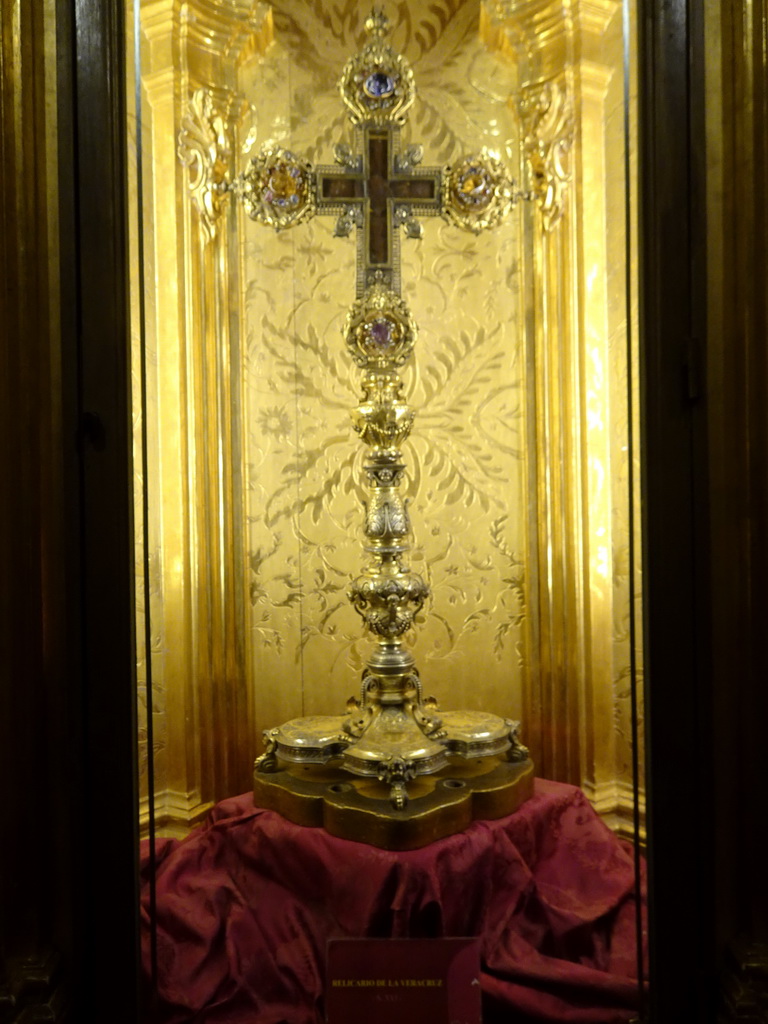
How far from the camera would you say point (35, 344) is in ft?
4.18

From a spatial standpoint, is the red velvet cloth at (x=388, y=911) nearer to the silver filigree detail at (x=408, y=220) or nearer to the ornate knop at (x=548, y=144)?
the silver filigree detail at (x=408, y=220)

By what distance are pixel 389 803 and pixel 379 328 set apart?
3.04ft

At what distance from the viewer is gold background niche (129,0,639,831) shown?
2.06m

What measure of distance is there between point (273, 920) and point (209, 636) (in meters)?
0.66

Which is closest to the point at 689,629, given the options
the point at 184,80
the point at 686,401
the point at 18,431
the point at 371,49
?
the point at 686,401

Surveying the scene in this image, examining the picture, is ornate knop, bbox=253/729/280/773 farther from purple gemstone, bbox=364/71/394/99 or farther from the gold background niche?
purple gemstone, bbox=364/71/394/99

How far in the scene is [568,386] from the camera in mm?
2215

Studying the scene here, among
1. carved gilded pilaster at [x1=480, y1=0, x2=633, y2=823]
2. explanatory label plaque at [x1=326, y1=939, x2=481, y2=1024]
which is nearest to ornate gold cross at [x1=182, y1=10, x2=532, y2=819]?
carved gilded pilaster at [x1=480, y1=0, x2=633, y2=823]

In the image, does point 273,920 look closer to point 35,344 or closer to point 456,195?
point 35,344

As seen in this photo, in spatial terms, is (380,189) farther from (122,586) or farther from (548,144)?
(122,586)

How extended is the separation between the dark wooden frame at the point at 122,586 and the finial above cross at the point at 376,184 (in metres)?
0.61

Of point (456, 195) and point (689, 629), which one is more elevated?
point (456, 195)

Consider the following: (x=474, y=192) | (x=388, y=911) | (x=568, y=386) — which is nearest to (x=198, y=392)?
(x=474, y=192)

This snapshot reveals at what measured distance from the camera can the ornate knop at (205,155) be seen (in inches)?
79.2
